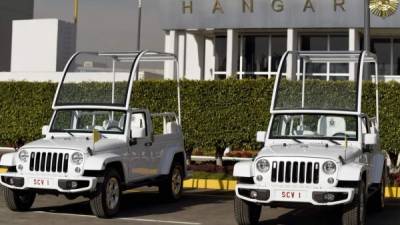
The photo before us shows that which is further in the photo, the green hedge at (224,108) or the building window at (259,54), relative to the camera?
the building window at (259,54)

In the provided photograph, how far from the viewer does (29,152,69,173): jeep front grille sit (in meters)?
10.7

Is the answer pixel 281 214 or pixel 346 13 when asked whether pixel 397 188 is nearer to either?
pixel 281 214

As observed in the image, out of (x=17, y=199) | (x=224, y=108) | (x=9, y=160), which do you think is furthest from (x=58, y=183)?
(x=224, y=108)

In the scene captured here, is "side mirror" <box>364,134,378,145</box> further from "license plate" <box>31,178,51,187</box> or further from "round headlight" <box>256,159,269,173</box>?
"license plate" <box>31,178,51,187</box>

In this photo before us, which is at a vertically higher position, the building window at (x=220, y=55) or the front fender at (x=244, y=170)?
the building window at (x=220, y=55)

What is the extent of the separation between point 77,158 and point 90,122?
5.00ft

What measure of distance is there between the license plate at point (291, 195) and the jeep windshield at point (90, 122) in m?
3.51

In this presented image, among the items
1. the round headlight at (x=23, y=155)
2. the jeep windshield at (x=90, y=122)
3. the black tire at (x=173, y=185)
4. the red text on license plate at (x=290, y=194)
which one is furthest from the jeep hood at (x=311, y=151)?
the round headlight at (x=23, y=155)

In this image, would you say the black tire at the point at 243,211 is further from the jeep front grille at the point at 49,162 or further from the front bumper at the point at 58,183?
the jeep front grille at the point at 49,162

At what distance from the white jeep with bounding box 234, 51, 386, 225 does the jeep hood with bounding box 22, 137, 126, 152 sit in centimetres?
242

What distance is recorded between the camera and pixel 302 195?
9.38m

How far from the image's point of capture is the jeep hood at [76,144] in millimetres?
10836

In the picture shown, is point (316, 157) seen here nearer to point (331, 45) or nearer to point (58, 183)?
point (58, 183)

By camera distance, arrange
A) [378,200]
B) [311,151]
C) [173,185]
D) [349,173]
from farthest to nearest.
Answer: [173,185] < [378,200] < [311,151] < [349,173]
